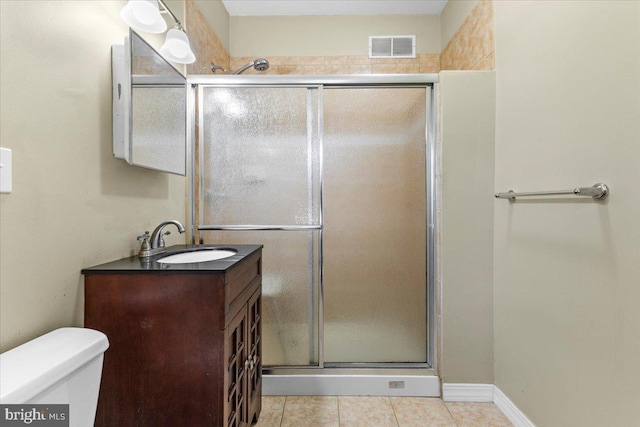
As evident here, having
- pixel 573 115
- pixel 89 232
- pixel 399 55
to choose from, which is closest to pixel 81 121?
pixel 89 232

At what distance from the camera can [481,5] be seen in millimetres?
1965

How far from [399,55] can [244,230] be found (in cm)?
203

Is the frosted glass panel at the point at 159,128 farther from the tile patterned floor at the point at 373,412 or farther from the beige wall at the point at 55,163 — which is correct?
the tile patterned floor at the point at 373,412

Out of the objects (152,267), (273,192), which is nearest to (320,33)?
(273,192)

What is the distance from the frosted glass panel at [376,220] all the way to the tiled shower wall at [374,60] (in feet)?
1.69

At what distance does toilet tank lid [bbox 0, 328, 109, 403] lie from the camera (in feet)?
2.06

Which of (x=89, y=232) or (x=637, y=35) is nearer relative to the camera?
(x=637, y=35)

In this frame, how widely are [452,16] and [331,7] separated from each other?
0.95m

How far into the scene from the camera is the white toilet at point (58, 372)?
64cm

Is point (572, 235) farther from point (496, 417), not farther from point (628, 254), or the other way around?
point (496, 417)

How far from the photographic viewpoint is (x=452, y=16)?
2.46 metres

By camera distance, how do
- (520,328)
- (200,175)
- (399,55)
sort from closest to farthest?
(520,328)
(200,175)
(399,55)

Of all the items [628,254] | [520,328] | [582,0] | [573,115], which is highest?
[582,0]

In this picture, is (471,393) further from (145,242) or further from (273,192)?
(145,242)
